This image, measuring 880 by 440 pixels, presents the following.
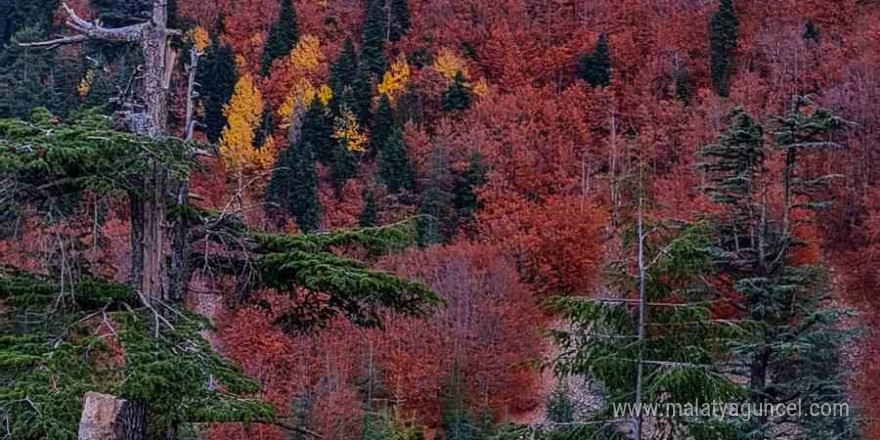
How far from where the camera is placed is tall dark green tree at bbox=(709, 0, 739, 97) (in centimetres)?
5516

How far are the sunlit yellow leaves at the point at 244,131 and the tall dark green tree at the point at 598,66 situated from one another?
70.0 ft

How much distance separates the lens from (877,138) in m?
43.6

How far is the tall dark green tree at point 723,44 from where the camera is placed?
2172 inches

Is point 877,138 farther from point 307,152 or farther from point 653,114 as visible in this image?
point 307,152

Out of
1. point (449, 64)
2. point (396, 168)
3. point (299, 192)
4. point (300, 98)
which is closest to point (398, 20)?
point (449, 64)

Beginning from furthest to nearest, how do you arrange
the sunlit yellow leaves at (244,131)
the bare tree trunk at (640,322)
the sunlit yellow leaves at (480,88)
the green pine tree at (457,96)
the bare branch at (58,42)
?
the sunlit yellow leaves at (480,88) → the green pine tree at (457,96) → the sunlit yellow leaves at (244,131) → the bare tree trunk at (640,322) → the bare branch at (58,42)

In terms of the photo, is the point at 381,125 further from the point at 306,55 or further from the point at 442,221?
the point at 306,55

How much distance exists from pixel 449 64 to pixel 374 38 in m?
6.92

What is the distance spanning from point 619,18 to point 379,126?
21.8 metres

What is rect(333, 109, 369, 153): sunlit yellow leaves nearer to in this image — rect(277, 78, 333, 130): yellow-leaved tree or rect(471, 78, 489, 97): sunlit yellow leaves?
rect(277, 78, 333, 130): yellow-leaved tree

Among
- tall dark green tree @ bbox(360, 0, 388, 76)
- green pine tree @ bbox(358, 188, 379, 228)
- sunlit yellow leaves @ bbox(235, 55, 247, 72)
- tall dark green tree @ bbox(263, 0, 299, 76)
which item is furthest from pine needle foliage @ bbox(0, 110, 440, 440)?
sunlit yellow leaves @ bbox(235, 55, 247, 72)

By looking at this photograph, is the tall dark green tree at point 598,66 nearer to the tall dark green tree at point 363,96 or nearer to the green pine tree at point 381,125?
the green pine tree at point 381,125

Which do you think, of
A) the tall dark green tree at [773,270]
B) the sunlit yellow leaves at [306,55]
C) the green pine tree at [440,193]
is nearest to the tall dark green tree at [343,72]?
the sunlit yellow leaves at [306,55]

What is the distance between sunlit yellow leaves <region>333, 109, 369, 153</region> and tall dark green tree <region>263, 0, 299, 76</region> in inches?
416
